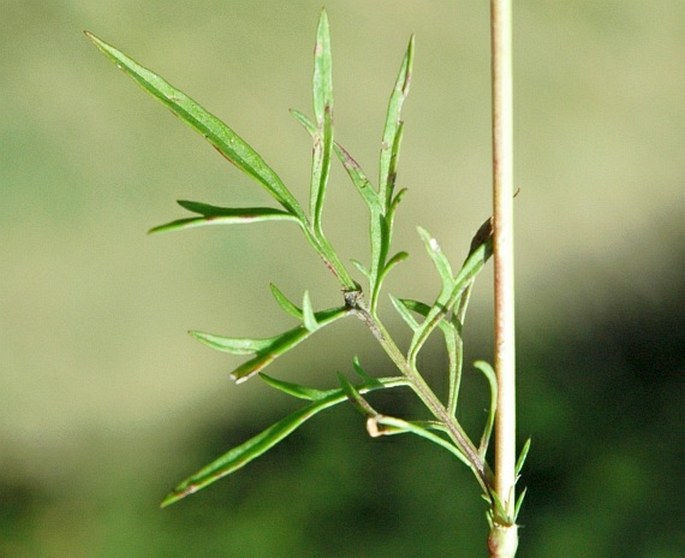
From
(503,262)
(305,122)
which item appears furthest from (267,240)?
(503,262)

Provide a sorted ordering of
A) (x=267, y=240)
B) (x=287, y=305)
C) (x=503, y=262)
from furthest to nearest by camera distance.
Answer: (x=267, y=240) → (x=287, y=305) → (x=503, y=262)

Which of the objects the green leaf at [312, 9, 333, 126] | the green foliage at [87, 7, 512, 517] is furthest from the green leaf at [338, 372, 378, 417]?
the green leaf at [312, 9, 333, 126]

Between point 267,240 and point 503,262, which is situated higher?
point 503,262

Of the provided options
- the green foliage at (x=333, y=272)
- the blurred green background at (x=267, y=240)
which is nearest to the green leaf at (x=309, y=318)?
the green foliage at (x=333, y=272)

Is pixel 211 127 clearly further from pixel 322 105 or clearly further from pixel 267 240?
pixel 267 240

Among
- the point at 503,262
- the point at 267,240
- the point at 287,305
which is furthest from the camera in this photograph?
the point at 267,240

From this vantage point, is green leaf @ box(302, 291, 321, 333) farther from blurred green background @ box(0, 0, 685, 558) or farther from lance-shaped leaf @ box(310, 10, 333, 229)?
blurred green background @ box(0, 0, 685, 558)

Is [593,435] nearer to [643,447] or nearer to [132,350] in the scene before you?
[643,447]

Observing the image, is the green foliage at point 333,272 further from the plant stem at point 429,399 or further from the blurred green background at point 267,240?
the blurred green background at point 267,240
